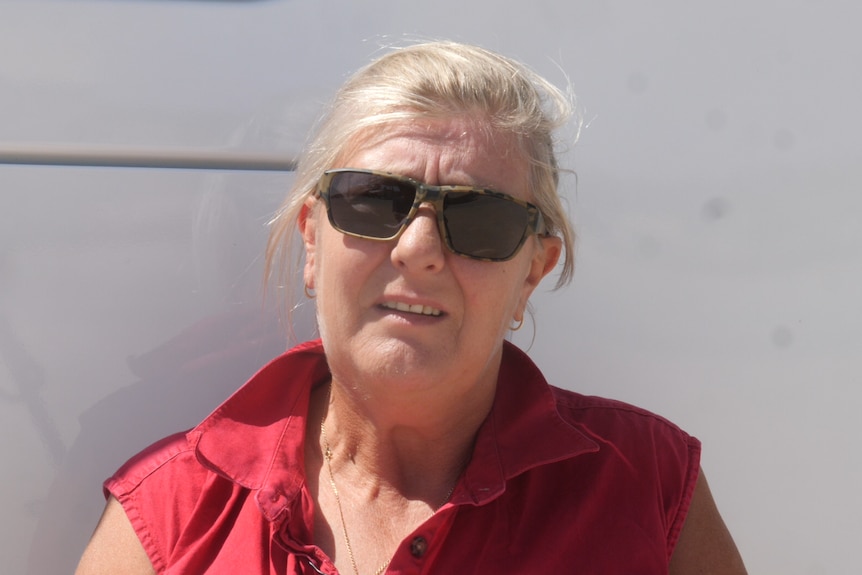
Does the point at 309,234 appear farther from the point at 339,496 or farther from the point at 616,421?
the point at 616,421

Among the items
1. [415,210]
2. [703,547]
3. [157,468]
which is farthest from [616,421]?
[157,468]

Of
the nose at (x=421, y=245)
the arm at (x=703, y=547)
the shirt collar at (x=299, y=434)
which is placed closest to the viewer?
the nose at (x=421, y=245)

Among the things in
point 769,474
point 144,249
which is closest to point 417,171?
point 144,249

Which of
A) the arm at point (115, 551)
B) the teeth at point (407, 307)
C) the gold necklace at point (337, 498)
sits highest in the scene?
the teeth at point (407, 307)

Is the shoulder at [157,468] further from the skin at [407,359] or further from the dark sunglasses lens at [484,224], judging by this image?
the dark sunglasses lens at [484,224]

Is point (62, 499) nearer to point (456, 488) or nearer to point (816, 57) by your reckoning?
point (456, 488)

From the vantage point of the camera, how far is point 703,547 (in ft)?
5.87

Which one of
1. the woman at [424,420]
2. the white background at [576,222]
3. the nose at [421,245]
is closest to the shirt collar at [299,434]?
the woman at [424,420]

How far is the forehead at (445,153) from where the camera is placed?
1.59m

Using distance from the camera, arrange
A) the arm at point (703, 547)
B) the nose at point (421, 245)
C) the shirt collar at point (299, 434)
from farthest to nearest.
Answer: the arm at point (703, 547), the shirt collar at point (299, 434), the nose at point (421, 245)

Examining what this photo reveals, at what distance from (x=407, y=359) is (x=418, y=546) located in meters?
0.33

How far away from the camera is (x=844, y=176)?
1.88 metres

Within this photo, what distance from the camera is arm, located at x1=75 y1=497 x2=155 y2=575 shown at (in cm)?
167

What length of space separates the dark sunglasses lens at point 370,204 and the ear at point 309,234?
152mm
